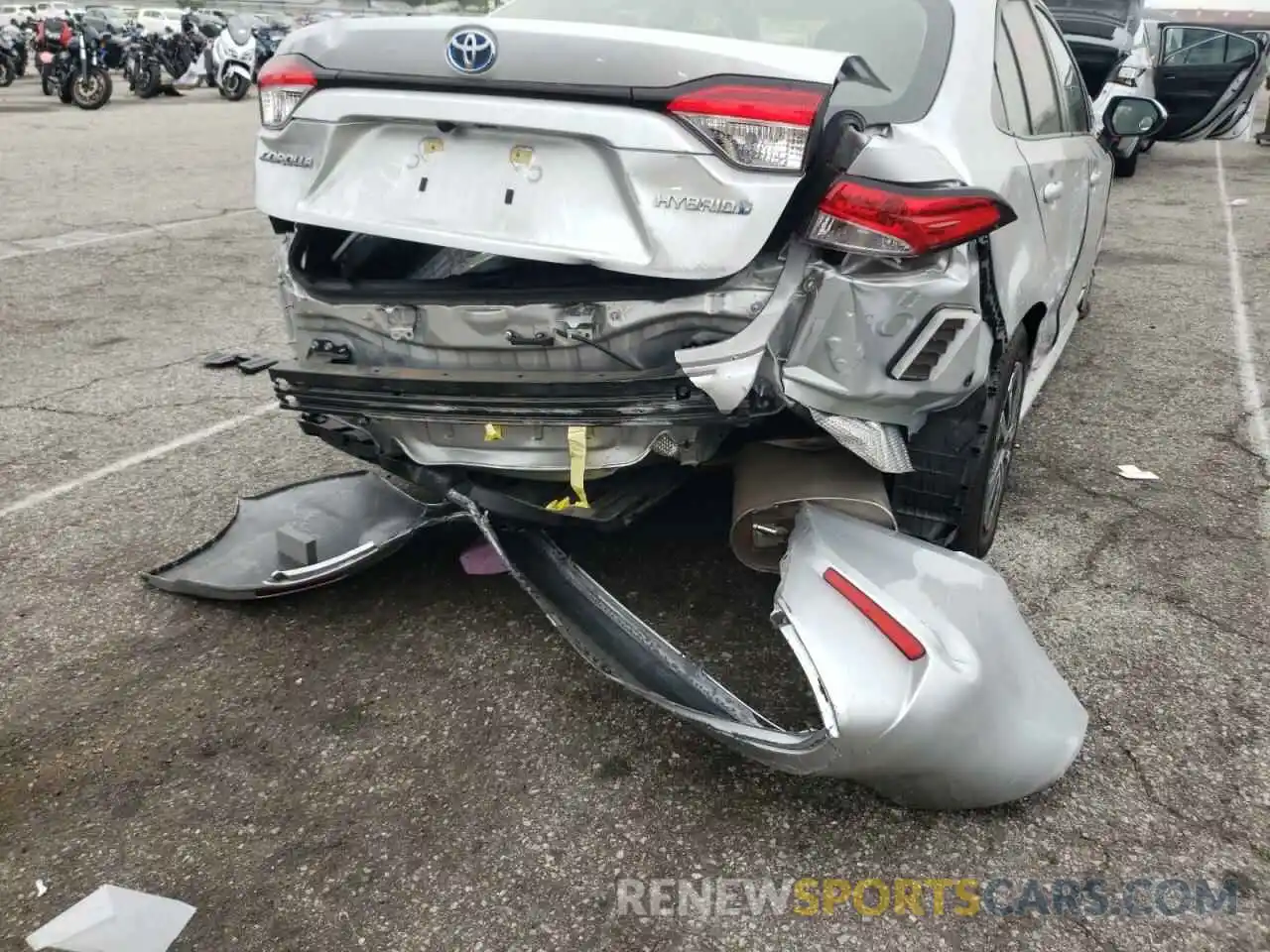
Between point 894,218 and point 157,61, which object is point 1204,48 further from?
point 157,61

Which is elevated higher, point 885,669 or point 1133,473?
point 885,669

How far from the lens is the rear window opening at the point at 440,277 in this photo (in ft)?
8.04

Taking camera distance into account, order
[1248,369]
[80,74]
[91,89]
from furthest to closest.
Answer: [91,89], [80,74], [1248,369]

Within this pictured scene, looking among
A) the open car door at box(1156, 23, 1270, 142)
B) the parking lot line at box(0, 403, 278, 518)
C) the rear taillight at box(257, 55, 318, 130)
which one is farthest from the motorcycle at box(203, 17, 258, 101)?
the rear taillight at box(257, 55, 318, 130)

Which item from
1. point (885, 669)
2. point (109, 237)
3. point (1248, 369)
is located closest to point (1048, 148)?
point (885, 669)

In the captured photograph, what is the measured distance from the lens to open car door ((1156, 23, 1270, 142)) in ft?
38.1

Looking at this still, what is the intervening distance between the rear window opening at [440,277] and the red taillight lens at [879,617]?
2.28 feet

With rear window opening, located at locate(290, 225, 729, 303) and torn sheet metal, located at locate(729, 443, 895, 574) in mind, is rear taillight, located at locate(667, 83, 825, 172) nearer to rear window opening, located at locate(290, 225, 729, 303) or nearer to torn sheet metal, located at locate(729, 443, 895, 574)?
rear window opening, located at locate(290, 225, 729, 303)

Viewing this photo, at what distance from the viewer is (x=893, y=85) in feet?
8.54

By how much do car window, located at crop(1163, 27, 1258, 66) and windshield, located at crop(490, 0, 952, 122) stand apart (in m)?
10.9

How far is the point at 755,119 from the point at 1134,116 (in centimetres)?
310

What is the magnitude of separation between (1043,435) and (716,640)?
2.19m

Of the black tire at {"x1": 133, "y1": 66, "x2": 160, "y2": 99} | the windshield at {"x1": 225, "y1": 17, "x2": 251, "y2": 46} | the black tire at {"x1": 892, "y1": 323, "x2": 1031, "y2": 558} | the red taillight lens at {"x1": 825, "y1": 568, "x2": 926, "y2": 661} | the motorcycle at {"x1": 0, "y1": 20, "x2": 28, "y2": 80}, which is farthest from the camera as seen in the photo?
the windshield at {"x1": 225, "y1": 17, "x2": 251, "y2": 46}

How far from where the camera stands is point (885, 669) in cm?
211
